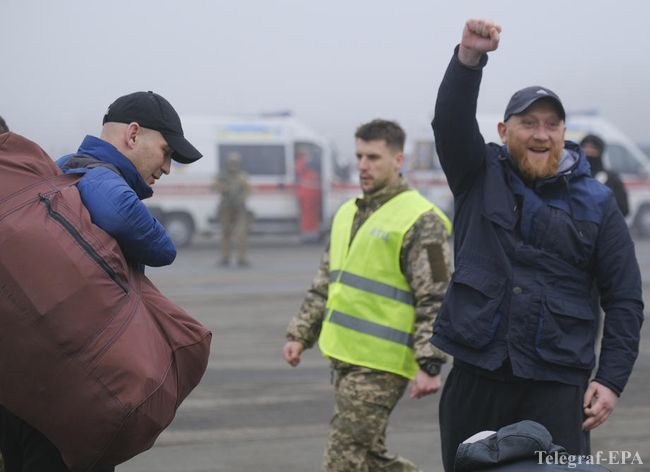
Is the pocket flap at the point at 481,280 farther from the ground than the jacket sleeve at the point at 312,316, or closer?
farther from the ground

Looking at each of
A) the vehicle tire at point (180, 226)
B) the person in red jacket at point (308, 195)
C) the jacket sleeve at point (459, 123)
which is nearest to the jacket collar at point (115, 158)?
the jacket sleeve at point (459, 123)

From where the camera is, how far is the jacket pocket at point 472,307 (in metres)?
3.60

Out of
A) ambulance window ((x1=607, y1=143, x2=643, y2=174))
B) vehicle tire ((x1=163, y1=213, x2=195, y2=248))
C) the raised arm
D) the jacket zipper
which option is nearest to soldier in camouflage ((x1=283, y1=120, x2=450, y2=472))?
the raised arm

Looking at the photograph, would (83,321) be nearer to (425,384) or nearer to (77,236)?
(77,236)

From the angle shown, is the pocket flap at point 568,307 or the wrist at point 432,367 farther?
the wrist at point 432,367

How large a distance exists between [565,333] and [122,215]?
1.53m

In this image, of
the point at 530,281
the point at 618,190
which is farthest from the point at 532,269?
the point at 618,190

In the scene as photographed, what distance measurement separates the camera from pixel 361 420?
179 inches

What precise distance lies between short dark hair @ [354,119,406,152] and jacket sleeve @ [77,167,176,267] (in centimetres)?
209

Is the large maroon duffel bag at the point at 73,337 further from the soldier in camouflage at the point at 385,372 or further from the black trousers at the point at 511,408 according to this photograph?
the soldier in camouflage at the point at 385,372

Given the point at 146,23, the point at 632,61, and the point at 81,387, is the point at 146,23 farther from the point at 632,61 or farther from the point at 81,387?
the point at 81,387

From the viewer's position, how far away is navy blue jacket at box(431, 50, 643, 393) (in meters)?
3.59

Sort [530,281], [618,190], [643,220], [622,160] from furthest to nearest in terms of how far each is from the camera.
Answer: [643,220] → [622,160] → [618,190] → [530,281]

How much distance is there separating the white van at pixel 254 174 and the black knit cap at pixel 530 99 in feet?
56.7
